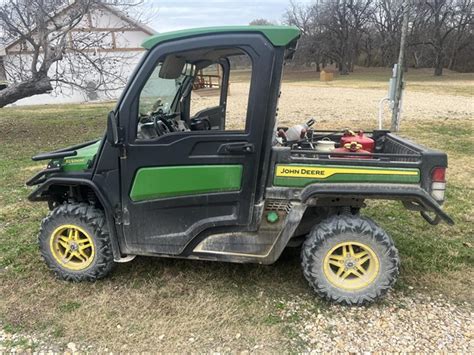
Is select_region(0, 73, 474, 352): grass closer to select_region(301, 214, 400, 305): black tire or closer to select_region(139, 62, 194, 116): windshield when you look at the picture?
select_region(301, 214, 400, 305): black tire

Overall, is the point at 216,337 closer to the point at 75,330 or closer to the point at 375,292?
the point at 75,330

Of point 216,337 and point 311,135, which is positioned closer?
point 216,337

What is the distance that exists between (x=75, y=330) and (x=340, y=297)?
6.28 feet

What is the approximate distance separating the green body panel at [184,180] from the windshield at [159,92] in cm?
48

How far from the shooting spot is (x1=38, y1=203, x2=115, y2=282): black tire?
3.53 metres

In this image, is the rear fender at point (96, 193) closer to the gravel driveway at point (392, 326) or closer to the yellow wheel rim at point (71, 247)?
the yellow wheel rim at point (71, 247)

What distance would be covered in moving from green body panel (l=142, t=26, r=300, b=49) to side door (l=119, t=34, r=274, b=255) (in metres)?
0.04

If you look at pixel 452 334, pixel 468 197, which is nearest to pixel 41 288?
pixel 452 334

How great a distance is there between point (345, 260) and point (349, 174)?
0.67 meters

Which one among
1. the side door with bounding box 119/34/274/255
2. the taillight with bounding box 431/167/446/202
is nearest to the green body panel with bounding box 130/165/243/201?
the side door with bounding box 119/34/274/255

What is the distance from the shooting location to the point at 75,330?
306 centimetres

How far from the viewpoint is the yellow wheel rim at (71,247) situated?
11.8 feet

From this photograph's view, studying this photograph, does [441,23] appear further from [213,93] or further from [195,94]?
[195,94]

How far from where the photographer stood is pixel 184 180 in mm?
3230
